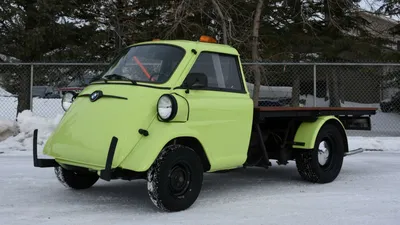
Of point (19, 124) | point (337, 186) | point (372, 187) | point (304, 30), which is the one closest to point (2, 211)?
point (337, 186)

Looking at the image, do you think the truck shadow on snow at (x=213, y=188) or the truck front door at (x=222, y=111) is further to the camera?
the truck shadow on snow at (x=213, y=188)

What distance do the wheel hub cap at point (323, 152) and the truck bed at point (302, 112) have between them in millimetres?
484

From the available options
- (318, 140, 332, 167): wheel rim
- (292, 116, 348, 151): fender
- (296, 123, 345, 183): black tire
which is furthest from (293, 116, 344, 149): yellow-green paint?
(318, 140, 332, 167): wheel rim

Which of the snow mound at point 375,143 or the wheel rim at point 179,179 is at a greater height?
the wheel rim at point 179,179

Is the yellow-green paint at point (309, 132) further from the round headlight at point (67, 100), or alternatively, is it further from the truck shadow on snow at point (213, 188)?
the round headlight at point (67, 100)

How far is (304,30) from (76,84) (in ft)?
26.7

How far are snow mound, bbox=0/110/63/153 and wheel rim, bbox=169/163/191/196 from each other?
247 inches

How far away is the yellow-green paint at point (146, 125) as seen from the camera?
15.6 feet

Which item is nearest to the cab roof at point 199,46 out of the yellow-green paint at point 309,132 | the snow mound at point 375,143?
the yellow-green paint at point 309,132

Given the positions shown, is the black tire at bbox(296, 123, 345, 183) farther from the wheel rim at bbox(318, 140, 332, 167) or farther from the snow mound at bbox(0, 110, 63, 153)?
the snow mound at bbox(0, 110, 63, 153)

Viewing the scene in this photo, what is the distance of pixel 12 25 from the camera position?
12250 mm

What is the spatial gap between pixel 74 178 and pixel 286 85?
9.20 meters

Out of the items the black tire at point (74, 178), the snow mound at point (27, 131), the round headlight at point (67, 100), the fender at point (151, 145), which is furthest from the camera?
the snow mound at point (27, 131)

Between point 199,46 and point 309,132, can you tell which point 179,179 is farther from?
point 309,132
